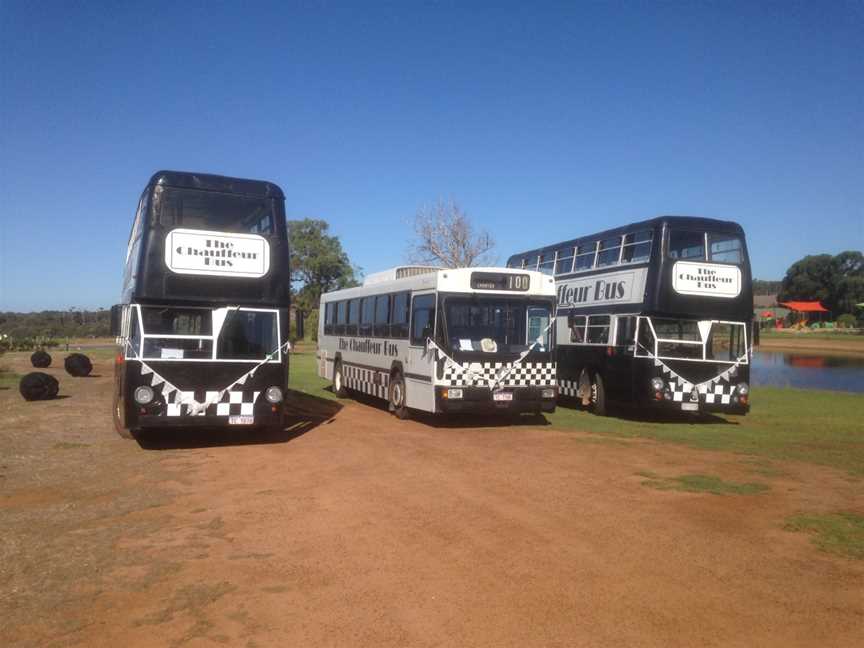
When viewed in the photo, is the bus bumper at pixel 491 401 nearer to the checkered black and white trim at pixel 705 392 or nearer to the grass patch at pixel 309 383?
the checkered black and white trim at pixel 705 392

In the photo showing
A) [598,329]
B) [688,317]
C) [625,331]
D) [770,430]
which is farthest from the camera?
[598,329]

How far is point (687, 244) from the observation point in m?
15.9

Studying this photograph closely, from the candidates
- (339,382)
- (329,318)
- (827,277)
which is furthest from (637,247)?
(827,277)

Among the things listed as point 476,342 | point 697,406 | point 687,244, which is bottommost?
point 697,406

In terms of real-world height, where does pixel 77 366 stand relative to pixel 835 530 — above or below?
above

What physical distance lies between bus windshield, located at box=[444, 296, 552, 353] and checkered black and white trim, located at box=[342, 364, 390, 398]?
121 inches

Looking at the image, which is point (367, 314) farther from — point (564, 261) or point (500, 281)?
point (564, 261)

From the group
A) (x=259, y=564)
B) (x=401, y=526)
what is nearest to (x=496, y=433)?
→ (x=401, y=526)

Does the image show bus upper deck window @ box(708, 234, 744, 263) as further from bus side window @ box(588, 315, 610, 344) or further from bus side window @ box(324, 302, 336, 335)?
bus side window @ box(324, 302, 336, 335)

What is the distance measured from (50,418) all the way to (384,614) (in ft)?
43.0

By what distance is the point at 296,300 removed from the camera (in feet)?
241

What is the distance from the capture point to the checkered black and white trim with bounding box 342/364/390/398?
1745cm

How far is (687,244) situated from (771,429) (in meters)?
4.20

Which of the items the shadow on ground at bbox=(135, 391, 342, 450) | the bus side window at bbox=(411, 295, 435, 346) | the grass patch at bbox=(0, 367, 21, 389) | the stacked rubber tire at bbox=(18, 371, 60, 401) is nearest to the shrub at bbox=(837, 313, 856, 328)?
the bus side window at bbox=(411, 295, 435, 346)
